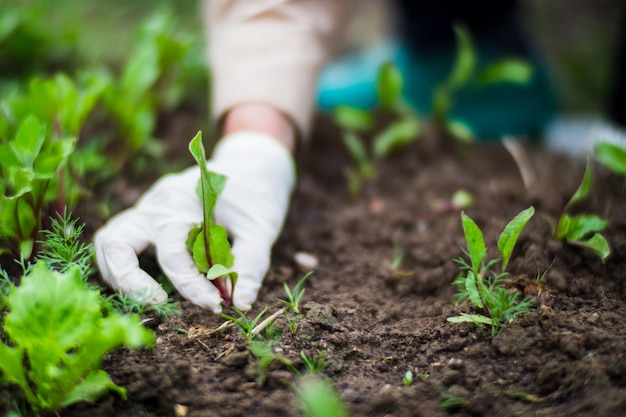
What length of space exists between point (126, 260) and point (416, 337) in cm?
62

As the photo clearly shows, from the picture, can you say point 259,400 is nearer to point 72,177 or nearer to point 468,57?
point 72,177

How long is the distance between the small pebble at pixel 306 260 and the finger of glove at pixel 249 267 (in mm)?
139

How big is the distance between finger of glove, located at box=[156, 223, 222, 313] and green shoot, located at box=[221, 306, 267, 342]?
5cm

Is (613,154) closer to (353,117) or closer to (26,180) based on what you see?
(353,117)

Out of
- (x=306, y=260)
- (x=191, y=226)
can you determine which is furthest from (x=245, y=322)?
(x=306, y=260)

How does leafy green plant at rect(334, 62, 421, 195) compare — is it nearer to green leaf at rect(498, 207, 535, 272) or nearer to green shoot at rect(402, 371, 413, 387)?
green leaf at rect(498, 207, 535, 272)

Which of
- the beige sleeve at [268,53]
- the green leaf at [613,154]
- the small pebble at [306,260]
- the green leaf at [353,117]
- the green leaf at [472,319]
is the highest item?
the beige sleeve at [268,53]

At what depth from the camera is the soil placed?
104 cm

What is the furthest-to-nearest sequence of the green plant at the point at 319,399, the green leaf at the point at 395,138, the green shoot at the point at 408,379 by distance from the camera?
the green leaf at the point at 395,138 → the green shoot at the point at 408,379 → the green plant at the point at 319,399

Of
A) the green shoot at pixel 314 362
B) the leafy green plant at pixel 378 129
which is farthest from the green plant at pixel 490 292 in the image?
the leafy green plant at pixel 378 129

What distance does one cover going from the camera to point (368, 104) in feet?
8.42

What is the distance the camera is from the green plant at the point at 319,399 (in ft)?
2.78

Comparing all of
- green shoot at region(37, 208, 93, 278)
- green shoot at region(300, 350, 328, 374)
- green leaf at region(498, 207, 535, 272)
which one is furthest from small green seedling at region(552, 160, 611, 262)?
green shoot at region(37, 208, 93, 278)

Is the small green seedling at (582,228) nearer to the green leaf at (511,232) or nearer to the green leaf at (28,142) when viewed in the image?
the green leaf at (511,232)
